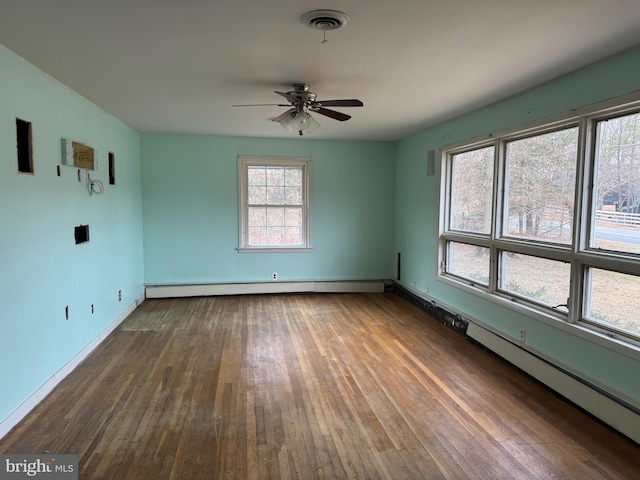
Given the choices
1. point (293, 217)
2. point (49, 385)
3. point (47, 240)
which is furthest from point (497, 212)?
point (49, 385)

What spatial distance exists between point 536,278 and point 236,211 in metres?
4.22

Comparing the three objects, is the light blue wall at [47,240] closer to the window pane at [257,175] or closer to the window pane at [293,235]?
the window pane at [257,175]

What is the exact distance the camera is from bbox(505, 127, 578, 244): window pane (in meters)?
3.14

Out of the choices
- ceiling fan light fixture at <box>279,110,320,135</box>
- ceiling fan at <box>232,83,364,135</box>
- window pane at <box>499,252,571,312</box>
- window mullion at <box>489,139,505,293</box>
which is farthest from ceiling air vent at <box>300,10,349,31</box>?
window pane at <box>499,252,571,312</box>

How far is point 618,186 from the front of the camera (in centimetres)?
270

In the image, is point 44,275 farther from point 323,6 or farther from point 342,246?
point 342,246

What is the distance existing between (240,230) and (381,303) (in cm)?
241

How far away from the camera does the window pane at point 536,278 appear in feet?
10.4

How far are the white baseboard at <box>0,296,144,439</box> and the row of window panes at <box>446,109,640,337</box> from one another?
13.0 feet

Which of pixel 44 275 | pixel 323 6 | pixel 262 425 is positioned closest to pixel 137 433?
pixel 262 425

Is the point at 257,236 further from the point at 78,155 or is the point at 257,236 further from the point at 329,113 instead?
the point at 329,113

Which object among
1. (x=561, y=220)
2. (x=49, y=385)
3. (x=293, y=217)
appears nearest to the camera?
(x=49, y=385)

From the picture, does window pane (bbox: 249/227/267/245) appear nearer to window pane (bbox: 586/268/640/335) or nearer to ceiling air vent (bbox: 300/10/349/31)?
ceiling air vent (bbox: 300/10/349/31)

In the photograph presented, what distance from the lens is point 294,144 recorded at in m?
6.23
